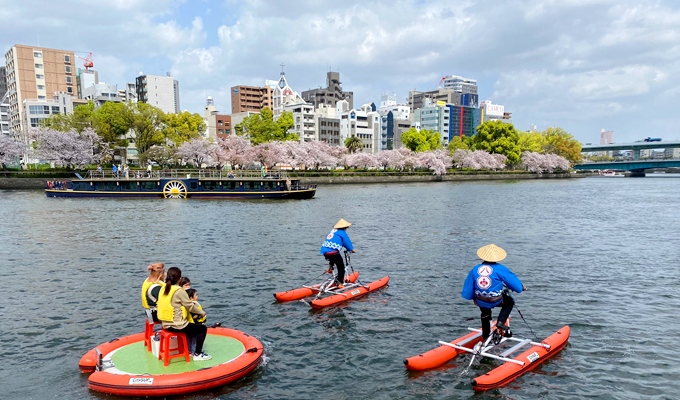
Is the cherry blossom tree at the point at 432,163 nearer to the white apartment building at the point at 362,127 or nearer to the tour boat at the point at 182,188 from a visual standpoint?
the white apartment building at the point at 362,127

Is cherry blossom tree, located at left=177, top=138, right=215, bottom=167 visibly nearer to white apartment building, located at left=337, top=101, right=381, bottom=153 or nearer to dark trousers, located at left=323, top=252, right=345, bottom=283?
white apartment building, located at left=337, top=101, right=381, bottom=153

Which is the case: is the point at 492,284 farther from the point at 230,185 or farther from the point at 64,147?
the point at 64,147

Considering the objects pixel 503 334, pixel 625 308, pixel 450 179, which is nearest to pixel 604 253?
pixel 625 308

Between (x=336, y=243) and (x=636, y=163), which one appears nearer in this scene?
(x=336, y=243)

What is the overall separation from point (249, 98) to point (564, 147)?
120836 mm

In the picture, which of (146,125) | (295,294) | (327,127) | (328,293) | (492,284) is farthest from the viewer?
(327,127)

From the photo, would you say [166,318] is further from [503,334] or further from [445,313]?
[445,313]

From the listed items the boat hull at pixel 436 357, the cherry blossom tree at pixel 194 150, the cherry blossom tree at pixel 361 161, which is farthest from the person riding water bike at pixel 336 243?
the cherry blossom tree at pixel 361 161

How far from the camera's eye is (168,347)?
9539 mm

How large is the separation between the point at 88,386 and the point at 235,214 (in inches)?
1268

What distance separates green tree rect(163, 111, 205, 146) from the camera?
88.8 meters

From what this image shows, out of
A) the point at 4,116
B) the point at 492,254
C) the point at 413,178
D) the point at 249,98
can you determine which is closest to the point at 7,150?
the point at 4,116

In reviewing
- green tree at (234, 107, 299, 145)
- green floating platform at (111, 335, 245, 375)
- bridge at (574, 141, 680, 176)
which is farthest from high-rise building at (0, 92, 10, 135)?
bridge at (574, 141, 680, 176)

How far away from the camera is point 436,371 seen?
1043 centimetres
